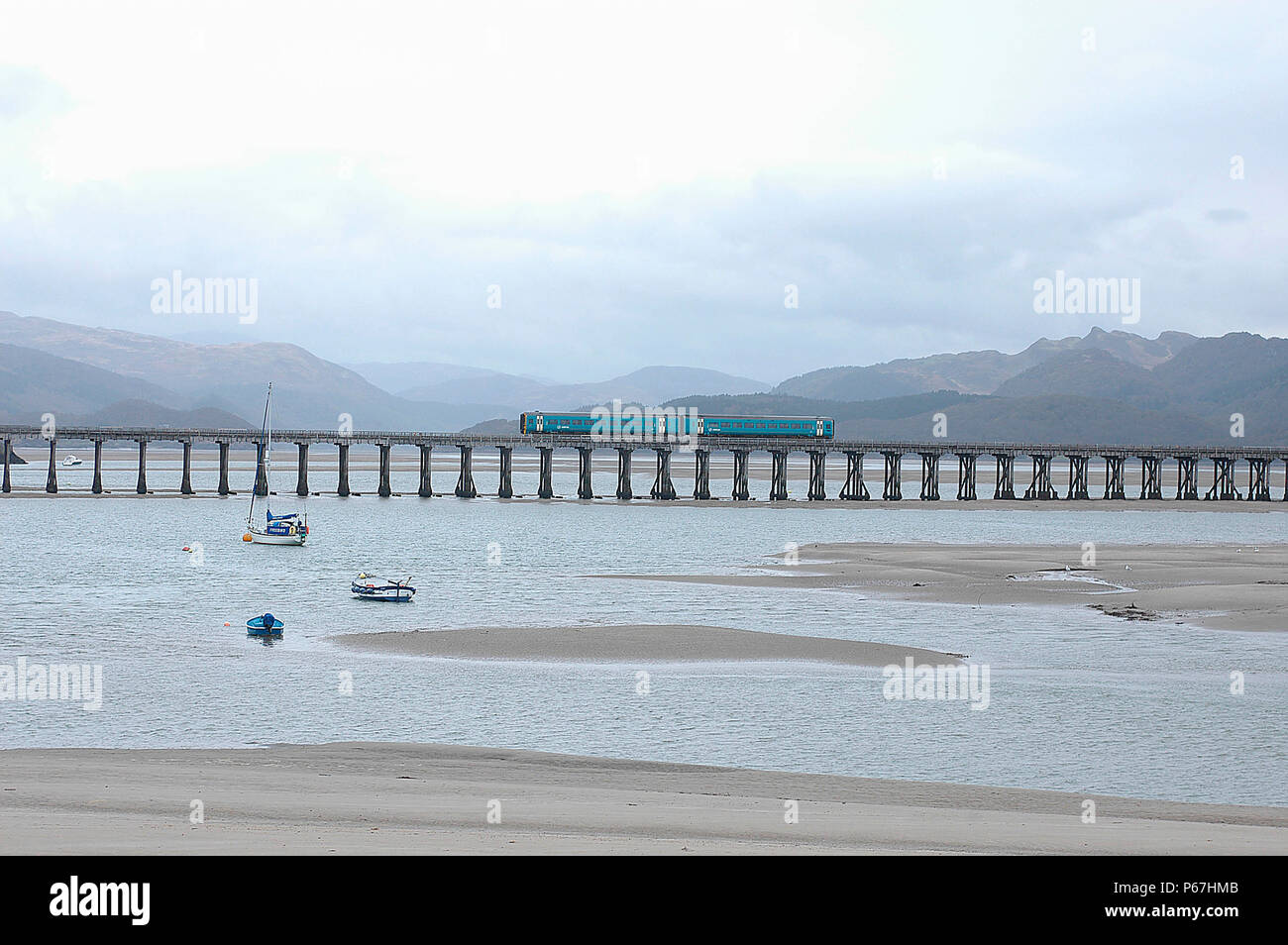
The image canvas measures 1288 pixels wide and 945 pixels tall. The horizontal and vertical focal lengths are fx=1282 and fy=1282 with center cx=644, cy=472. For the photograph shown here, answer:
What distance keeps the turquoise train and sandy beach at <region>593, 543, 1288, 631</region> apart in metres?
49.3

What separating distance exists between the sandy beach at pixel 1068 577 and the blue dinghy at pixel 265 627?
2364cm

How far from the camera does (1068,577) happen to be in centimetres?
6400

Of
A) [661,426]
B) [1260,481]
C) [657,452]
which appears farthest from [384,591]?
[1260,481]

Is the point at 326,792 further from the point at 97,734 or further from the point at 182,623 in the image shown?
the point at 182,623

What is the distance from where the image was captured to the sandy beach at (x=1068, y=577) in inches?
2029

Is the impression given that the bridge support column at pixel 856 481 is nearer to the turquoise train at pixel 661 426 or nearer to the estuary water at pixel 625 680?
the turquoise train at pixel 661 426

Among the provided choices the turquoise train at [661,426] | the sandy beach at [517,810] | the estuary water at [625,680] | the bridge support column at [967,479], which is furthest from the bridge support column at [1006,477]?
the sandy beach at [517,810]

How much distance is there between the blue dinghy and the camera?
142 feet

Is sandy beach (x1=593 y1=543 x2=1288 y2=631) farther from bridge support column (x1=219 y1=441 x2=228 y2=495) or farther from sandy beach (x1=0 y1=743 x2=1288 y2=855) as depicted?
bridge support column (x1=219 y1=441 x2=228 y2=495)

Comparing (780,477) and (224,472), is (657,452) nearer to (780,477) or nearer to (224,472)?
(780,477)

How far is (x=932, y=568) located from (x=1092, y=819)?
49401 millimetres

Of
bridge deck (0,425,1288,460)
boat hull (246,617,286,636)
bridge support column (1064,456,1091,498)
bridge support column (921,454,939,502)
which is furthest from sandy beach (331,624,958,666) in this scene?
bridge support column (1064,456,1091,498)

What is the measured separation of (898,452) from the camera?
14600 centimetres
